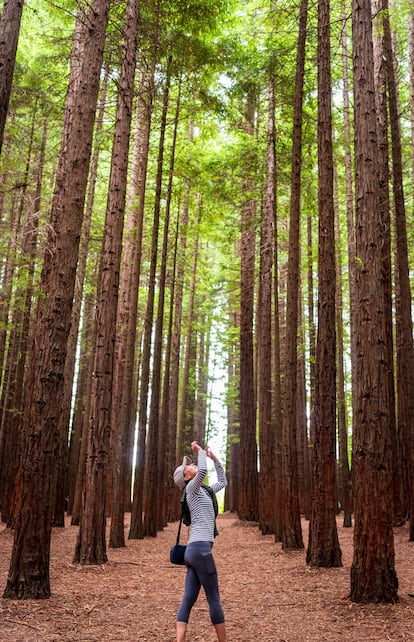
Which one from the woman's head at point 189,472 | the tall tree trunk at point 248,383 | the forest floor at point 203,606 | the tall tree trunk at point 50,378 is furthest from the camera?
the tall tree trunk at point 248,383

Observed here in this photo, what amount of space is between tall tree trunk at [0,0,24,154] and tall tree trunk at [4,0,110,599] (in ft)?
3.76

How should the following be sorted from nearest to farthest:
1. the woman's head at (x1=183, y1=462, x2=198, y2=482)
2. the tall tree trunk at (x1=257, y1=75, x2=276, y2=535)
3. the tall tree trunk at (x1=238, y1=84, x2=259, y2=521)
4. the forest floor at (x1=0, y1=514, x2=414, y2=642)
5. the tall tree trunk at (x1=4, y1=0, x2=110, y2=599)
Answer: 1. the woman's head at (x1=183, y1=462, x2=198, y2=482)
2. the forest floor at (x1=0, y1=514, x2=414, y2=642)
3. the tall tree trunk at (x1=4, y1=0, x2=110, y2=599)
4. the tall tree trunk at (x1=257, y1=75, x2=276, y2=535)
5. the tall tree trunk at (x1=238, y1=84, x2=259, y2=521)

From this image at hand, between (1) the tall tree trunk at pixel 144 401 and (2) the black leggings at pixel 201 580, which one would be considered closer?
(2) the black leggings at pixel 201 580

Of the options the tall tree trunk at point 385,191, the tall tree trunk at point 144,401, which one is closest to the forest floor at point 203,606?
the tall tree trunk at point 144,401

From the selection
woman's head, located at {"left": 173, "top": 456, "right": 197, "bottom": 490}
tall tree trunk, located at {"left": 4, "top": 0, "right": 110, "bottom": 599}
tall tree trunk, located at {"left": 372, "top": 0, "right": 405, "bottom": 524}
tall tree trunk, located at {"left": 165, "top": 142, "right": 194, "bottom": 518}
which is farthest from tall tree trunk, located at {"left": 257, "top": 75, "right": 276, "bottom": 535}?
woman's head, located at {"left": 173, "top": 456, "right": 197, "bottom": 490}

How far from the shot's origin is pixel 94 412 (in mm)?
9156

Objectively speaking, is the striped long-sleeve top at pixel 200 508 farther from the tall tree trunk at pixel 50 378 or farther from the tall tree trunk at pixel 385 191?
the tall tree trunk at pixel 385 191

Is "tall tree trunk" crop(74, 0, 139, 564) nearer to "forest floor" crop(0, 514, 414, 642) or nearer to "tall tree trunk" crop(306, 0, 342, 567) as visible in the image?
"forest floor" crop(0, 514, 414, 642)

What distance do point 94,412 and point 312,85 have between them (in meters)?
10.2

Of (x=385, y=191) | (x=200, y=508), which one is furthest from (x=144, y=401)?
(x=200, y=508)

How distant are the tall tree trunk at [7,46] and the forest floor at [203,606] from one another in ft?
17.3

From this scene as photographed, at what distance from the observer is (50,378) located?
640 centimetres

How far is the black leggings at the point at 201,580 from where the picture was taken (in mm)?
4504

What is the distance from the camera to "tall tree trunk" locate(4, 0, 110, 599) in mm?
6008
